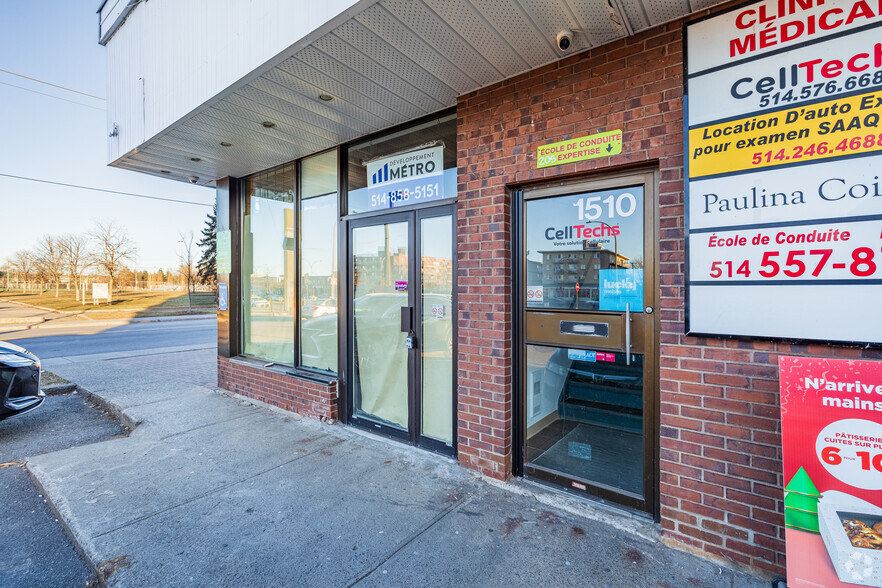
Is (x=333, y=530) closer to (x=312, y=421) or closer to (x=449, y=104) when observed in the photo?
(x=312, y=421)

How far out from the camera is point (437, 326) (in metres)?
3.83

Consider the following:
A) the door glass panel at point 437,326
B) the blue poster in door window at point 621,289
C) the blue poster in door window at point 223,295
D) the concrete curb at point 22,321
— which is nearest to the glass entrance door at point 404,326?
the door glass panel at point 437,326

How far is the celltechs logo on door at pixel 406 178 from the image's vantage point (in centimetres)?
385

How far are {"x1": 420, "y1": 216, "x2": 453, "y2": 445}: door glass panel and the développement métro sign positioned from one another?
1962 mm

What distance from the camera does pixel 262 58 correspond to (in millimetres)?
2953

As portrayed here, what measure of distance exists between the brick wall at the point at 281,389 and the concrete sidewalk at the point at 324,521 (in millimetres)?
437

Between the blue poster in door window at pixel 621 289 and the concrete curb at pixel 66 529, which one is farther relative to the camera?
the blue poster in door window at pixel 621 289

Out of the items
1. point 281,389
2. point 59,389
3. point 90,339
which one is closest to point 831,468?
point 281,389

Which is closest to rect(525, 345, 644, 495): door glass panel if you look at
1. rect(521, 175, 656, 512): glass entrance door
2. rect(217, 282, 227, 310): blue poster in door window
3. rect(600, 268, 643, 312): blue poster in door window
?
rect(521, 175, 656, 512): glass entrance door

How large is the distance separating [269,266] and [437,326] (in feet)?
10.6

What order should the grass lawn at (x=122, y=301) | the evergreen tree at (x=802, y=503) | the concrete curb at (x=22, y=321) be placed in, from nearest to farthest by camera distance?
1. the evergreen tree at (x=802, y=503)
2. the concrete curb at (x=22, y=321)
3. the grass lawn at (x=122, y=301)

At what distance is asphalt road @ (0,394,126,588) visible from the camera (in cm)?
234

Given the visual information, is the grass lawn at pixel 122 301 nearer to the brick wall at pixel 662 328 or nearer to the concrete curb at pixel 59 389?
the concrete curb at pixel 59 389

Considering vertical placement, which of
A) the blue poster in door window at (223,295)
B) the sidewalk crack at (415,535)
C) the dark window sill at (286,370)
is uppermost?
the blue poster in door window at (223,295)
